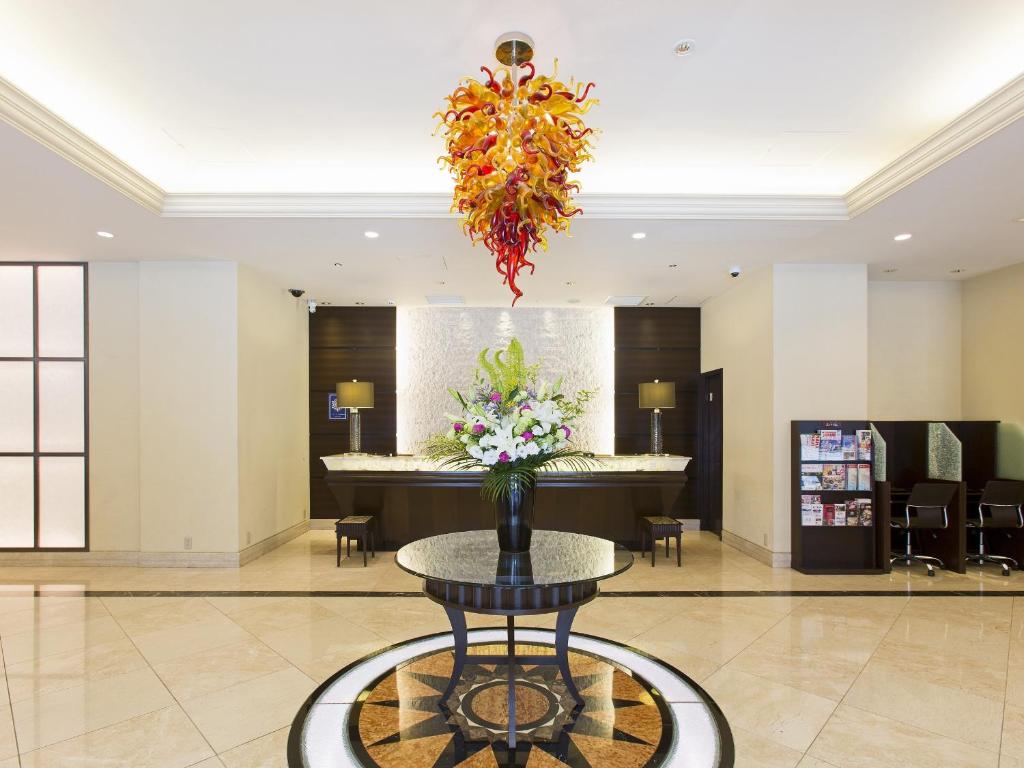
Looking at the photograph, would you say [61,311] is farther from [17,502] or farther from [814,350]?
[814,350]

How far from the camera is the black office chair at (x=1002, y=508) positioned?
617cm

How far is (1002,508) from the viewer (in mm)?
6262

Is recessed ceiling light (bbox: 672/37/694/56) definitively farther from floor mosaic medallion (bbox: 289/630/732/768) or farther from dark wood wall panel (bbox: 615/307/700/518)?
dark wood wall panel (bbox: 615/307/700/518)

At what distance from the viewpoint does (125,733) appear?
3.04 m

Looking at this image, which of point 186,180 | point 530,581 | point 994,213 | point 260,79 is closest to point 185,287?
point 186,180

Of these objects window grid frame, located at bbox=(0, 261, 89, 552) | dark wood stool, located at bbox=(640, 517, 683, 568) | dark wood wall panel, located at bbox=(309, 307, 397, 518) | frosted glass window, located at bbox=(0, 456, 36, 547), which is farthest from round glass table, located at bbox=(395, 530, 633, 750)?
frosted glass window, located at bbox=(0, 456, 36, 547)

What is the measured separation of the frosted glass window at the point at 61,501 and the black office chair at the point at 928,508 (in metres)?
8.96

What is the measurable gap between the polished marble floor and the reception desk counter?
79cm

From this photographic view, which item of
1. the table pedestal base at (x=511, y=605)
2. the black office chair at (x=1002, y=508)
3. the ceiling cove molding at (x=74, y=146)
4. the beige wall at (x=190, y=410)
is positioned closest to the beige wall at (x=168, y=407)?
the beige wall at (x=190, y=410)

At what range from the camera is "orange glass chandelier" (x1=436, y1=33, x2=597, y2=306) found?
2.68 m

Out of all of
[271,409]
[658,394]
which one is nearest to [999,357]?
[658,394]

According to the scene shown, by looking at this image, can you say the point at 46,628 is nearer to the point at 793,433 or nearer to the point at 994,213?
the point at 793,433

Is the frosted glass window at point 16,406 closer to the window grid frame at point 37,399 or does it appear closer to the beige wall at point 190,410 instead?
the window grid frame at point 37,399

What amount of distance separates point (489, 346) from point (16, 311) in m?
5.80
